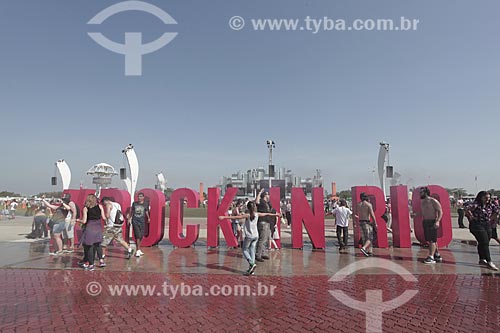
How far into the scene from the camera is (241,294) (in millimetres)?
5895

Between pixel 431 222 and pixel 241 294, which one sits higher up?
pixel 431 222

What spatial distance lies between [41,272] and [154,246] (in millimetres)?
4163

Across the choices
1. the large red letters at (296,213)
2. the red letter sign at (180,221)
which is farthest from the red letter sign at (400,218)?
the red letter sign at (180,221)

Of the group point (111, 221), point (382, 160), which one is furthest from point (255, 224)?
point (382, 160)

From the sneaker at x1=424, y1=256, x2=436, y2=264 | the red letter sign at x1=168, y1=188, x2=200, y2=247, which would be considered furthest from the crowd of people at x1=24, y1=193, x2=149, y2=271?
the sneaker at x1=424, y1=256, x2=436, y2=264

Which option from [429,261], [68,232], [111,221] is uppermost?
[111,221]

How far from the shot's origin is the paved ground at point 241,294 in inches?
179

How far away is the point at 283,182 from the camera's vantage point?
180ft

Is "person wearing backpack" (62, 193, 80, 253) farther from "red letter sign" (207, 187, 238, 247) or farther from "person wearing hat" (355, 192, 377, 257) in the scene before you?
"person wearing hat" (355, 192, 377, 257)

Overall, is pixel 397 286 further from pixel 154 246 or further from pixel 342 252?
pixel 154 246

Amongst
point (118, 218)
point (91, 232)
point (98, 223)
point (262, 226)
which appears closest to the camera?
point (91, 232)

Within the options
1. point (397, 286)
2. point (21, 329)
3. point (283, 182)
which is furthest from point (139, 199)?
point (283, 182)

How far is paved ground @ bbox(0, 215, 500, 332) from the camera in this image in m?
4.54

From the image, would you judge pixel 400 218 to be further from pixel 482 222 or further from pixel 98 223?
pixel 98 223
